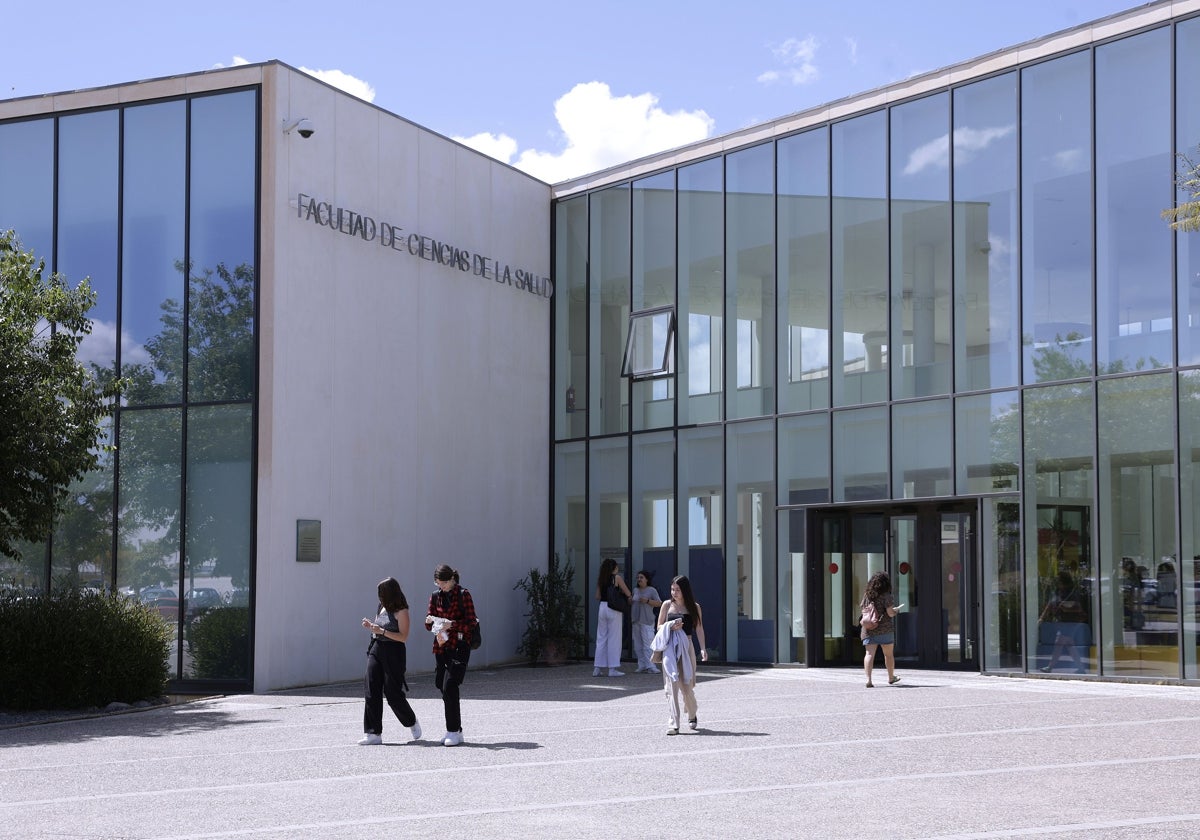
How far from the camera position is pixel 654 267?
25844mm

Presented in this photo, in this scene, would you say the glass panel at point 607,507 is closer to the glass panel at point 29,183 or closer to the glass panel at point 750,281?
the glass panel at point 750,281

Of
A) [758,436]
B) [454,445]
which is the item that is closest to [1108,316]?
[758,436]

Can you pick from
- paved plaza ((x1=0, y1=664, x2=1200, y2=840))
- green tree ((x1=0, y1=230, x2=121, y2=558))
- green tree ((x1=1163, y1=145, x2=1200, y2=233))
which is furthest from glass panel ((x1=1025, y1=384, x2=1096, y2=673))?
green tree ((x1=0, y1=230, x2=121, y2=558))

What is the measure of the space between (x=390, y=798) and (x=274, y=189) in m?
12.9

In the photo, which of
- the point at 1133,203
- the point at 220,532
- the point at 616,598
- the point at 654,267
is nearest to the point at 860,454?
the point at 616,598

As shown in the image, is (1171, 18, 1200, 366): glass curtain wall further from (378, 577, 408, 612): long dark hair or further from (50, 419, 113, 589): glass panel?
(50, 419, 113, 589): glass panel

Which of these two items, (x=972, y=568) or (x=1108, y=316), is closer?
(x=1108, y=316)

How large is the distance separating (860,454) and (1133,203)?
547 cm

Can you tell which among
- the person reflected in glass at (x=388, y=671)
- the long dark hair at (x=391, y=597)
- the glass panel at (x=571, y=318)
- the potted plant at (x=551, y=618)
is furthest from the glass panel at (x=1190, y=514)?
the glass panel at (x=571, y=318)

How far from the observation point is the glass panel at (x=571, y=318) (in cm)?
2691

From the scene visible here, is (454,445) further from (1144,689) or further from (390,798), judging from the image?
(390,798)

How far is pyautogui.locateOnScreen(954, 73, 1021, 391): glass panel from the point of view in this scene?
2077 cm

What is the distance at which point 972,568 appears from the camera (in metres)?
21.7

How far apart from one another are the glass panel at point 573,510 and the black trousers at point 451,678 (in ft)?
42.2
